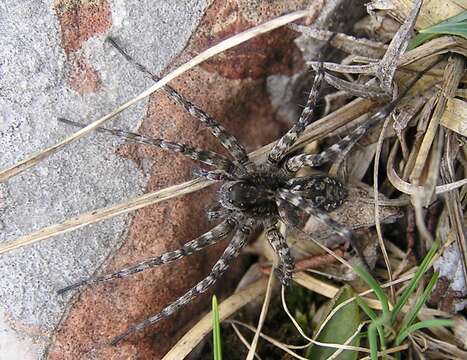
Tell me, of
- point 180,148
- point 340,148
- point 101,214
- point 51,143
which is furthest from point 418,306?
point 51,143

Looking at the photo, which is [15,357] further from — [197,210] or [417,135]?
[417,135]

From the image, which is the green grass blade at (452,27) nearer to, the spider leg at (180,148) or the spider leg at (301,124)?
the spider leg at (301,124)

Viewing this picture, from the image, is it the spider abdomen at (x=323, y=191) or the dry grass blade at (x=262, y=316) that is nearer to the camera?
the dry grass blade at (x=262, y=316)

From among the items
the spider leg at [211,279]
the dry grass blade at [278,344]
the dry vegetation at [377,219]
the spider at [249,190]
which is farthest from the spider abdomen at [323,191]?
the dry grass blade at [278,344]

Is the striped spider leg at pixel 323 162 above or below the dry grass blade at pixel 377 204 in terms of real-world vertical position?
above

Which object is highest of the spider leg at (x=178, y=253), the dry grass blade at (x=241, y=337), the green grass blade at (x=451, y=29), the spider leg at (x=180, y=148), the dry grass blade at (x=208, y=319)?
the spider leg at (x=180, y=148)

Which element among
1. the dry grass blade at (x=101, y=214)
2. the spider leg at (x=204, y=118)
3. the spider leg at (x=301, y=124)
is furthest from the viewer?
the spider leg at (x=301, y=124)

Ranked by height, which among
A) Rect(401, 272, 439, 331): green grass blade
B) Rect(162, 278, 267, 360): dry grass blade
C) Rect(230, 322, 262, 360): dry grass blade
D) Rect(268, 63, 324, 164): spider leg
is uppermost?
Rect(268, 63, 324, 164): spider leg

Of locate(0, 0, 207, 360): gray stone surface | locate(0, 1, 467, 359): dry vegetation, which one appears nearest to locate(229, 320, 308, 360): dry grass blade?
locate(0, 1, 467, 359): dry vegetation

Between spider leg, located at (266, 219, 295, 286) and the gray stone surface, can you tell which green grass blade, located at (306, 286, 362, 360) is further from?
the gray stone surface
